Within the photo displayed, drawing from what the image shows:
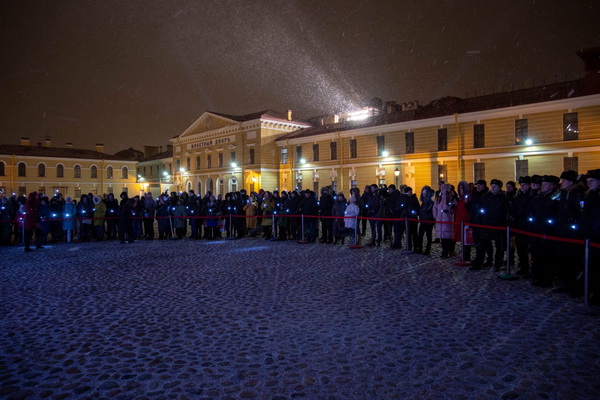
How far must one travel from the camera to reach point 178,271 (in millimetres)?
10656

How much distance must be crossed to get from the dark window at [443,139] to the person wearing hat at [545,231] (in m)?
27.1

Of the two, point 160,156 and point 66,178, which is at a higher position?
point 160,156

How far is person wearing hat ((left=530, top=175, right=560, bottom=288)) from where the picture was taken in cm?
838

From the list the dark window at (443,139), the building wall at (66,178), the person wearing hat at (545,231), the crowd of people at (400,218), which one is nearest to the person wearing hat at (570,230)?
the crowd of people at (400,218)

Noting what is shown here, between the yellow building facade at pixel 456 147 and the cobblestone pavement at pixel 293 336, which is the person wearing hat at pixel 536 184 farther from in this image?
the yellow building facade at pixel 456 147

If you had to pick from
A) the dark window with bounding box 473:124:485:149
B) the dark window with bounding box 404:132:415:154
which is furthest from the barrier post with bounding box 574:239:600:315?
the dark window with bounding box 404:132:415:154

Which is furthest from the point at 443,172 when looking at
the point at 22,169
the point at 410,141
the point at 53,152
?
the point at 22,169

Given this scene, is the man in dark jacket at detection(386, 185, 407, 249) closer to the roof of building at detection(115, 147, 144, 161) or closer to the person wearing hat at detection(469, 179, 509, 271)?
the person wearing hat at detection(469, 179, 509, 271)

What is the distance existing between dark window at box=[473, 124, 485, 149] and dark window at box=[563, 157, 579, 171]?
5733 millimetres

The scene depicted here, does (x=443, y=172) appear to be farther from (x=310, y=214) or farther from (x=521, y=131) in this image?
(x=310, y=214)

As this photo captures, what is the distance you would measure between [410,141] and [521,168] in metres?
9.31

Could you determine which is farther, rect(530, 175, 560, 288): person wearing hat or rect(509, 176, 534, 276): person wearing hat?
rect(509, 176, 534, 276): person wearing hat

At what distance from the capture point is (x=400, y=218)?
13.8 metres

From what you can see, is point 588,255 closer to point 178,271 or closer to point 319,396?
point 319,396
